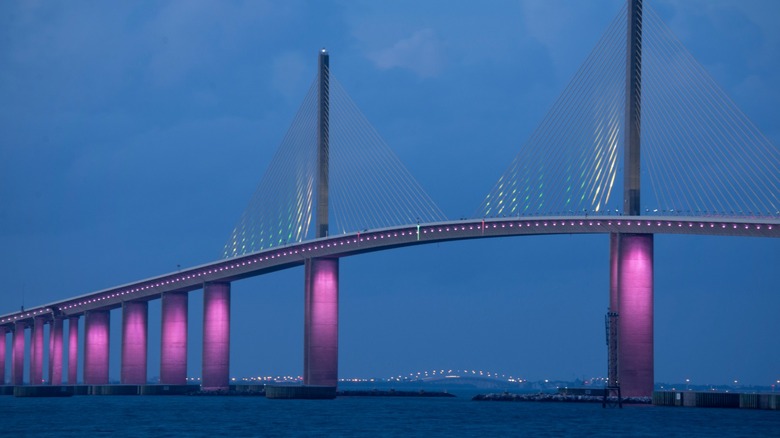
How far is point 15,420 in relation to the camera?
79938 millimetres

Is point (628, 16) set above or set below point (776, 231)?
above

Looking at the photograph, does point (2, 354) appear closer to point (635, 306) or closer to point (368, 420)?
point (368, 420)

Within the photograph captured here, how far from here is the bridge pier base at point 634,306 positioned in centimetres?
8506

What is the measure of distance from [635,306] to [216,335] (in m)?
42.8

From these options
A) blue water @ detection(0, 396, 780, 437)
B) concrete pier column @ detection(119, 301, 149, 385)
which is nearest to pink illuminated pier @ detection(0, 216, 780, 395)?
concrete pier column @ detection(119, 301, 149, 385)

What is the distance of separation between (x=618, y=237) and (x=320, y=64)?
3284 centimetres

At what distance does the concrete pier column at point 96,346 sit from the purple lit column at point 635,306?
6461cm

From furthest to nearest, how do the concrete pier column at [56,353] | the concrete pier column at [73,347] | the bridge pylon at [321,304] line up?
the concrete pier column at [73,347], the concrete pier column at [56,353], the bridge pylon at [321,304]

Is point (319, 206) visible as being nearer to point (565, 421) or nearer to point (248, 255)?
point (248, 255)

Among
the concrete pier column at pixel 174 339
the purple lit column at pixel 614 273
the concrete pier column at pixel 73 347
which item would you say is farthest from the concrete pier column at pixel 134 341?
the purple lit column at pixel 614 273

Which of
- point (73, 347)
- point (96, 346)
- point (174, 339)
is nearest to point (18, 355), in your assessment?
point (73, 347)

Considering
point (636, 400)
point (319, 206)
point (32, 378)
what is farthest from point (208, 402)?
point (32, 378)

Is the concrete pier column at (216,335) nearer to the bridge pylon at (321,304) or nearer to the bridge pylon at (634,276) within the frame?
the bridge pylon at (321,304)

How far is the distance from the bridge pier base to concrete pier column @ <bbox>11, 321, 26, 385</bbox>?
3497 inches
